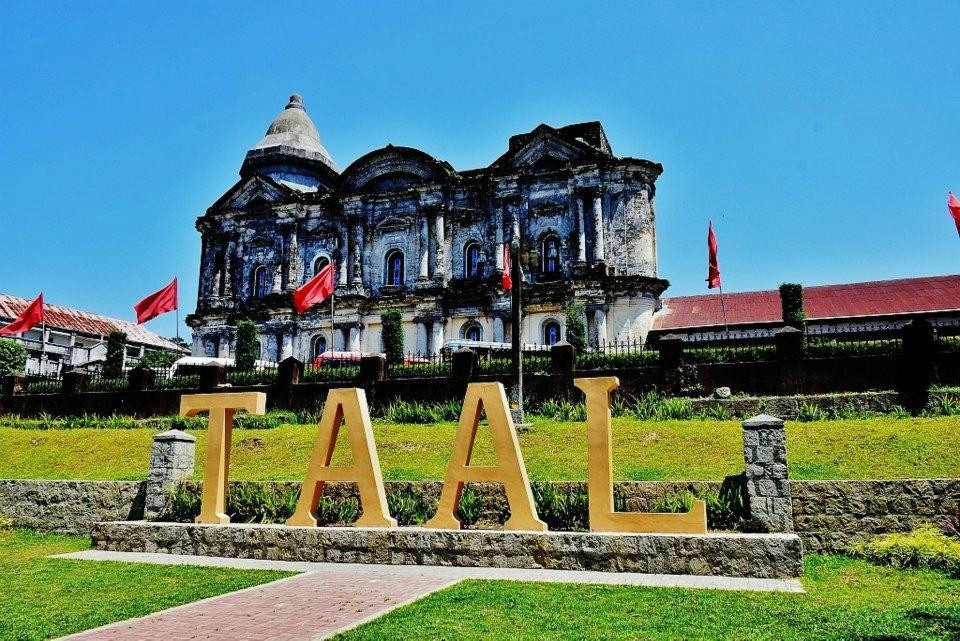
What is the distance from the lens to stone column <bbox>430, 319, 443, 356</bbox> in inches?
1332

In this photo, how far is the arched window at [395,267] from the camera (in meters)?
36.6

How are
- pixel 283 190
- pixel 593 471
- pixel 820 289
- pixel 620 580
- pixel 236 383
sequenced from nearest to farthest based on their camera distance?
pixel 620 580 < pixel 593 471 < pixel 236 383 < pixel 820 289 < pixel 283 190

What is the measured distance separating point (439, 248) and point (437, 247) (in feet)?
0.42

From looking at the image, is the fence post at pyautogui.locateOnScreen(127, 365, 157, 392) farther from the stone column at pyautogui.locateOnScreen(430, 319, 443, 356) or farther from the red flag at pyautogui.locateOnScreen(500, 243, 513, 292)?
the red flag at pyautogui.locateOnScreen(500, 243, 513, 292)

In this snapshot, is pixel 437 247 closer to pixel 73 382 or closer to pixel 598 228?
pixel 598 228

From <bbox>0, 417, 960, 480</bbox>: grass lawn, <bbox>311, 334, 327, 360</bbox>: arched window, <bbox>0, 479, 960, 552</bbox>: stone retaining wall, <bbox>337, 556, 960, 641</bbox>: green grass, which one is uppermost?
<bbox>311, 334, 327, 360</bbox>: arched window

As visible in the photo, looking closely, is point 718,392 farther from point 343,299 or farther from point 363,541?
point 343,299

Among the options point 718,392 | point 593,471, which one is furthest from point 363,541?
point 718,392

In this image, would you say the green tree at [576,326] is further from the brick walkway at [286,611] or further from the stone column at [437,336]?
the brick walkway at [286,611]

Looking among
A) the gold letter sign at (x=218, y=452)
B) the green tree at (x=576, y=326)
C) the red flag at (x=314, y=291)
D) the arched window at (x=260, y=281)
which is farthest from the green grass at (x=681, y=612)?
the arched window at (x=260, y=281)

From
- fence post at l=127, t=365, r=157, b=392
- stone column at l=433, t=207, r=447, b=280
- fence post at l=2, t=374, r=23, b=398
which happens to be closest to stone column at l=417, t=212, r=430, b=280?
stone column at l=433, t=207, r=447, b=280

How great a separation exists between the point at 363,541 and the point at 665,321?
2381 cm

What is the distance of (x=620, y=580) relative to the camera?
8320 millimetres

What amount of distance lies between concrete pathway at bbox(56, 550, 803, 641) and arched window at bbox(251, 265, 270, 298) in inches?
1153
